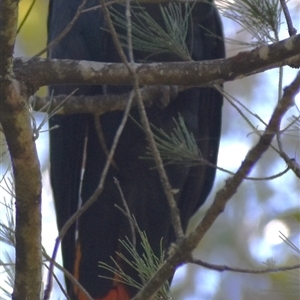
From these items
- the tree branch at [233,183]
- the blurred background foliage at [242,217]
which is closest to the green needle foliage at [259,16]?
the tree branch at [233,183]

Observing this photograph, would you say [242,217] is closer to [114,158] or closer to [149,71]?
[114,158]

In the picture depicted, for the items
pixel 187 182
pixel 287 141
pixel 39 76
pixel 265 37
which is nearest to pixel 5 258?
pixel 39 76

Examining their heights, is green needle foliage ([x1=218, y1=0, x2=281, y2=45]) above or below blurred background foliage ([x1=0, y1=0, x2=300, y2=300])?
below

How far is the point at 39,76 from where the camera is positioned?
40.3 inches

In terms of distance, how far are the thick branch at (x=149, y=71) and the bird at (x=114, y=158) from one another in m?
0.68

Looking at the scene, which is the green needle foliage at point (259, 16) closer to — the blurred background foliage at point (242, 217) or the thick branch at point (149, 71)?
the thick branch at point (149, 71)

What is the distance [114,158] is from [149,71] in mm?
886

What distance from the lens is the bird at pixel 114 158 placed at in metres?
1.81

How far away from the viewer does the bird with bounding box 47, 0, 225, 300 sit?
1807 millimetres

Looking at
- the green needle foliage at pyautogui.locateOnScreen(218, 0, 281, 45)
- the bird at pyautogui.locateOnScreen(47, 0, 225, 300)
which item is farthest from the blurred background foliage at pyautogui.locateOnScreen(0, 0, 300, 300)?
the green needle foliage at pyautogui.locateOnScreen(218, 0, 281, 45)

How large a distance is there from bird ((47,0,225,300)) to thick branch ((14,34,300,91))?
678 millimetres

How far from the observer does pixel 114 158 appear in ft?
6.28

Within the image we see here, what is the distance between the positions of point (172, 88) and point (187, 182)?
40cm

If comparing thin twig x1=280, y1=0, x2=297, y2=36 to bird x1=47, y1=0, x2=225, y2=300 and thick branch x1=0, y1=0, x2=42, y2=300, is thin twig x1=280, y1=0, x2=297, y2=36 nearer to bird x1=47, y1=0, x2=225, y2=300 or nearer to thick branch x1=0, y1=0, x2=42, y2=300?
thick branch x1=0, y1=0, x2=42, y2=300
